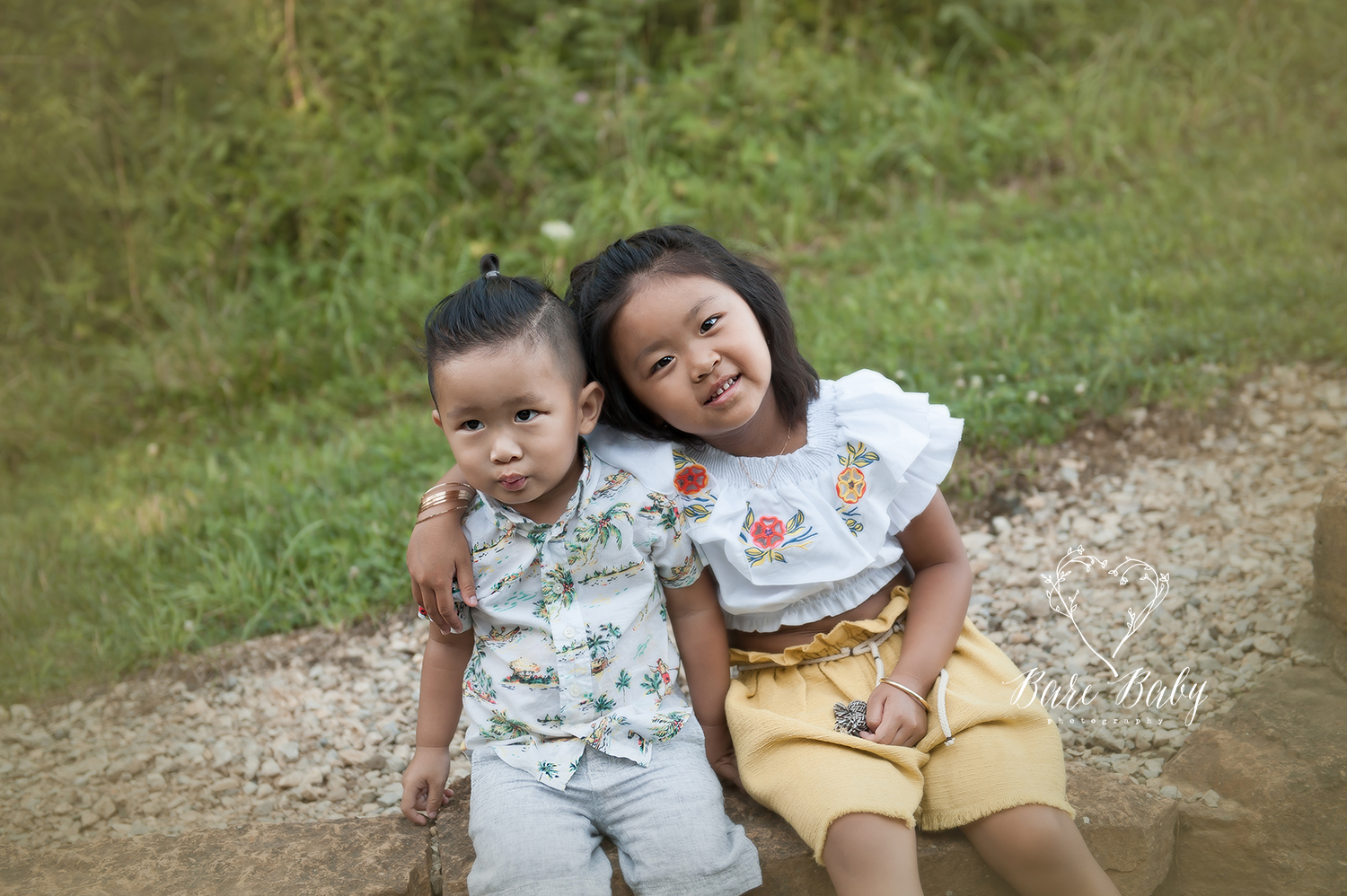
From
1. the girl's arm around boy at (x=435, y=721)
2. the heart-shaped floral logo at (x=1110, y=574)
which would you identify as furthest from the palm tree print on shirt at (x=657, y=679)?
the heart-shaped floral logo at (x=1110, y=574)

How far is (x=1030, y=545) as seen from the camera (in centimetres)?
306

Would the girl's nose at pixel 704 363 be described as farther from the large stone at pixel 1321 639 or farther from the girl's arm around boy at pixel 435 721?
the large stone at pixel 1321 639

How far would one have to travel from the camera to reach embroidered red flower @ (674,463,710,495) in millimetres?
2057

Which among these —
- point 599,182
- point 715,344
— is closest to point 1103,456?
point 715,344

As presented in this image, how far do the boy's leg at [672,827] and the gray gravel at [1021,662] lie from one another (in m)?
0.77

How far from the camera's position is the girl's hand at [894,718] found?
188 centimetres

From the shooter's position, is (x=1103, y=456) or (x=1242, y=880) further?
(x=1103, y=456)

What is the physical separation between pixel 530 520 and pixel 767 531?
457mm

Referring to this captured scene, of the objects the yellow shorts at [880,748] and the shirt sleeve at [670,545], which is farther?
the shirt sleeve at [670,545]

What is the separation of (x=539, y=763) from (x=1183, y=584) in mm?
1868

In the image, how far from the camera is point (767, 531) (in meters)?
2.03

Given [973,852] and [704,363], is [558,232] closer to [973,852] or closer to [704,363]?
[704,363]

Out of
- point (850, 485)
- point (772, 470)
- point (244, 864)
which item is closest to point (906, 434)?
point (850, 485)

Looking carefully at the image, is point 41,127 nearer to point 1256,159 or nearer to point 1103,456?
point 1103,456
